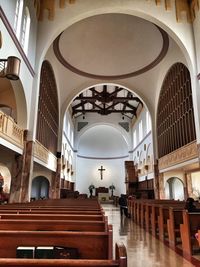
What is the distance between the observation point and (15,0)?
7223 mm

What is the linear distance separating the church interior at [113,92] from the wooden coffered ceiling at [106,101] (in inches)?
7.8

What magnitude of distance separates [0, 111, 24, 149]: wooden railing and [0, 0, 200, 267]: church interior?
0.11 feet

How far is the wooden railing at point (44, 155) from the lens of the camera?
9766mm

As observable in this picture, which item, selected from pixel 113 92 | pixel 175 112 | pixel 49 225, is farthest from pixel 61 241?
pixel 113 92

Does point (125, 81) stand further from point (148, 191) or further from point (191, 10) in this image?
point (148, 191)

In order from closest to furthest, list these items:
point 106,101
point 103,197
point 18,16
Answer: point 18,16 → point 106,101 → point 103,197

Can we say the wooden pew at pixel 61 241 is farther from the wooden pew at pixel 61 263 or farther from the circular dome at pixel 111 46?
the circular dome at pixel 111 46

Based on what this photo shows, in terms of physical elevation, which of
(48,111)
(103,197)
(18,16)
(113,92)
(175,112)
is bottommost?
(103,197)

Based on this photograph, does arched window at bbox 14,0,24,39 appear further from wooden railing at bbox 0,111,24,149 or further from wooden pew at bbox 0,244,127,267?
wooden pew at bbox 0,244,127,267

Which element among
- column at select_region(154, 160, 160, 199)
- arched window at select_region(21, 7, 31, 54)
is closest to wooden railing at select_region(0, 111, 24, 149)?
arched window at select_region(21, 7, 31, 54)

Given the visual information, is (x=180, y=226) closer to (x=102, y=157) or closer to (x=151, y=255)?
(x=151, y=255)

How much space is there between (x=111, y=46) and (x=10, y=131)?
28.2 feet

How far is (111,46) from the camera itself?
13.1 meters

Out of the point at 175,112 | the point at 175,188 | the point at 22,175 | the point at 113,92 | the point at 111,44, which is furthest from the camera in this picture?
the point at 113,92
